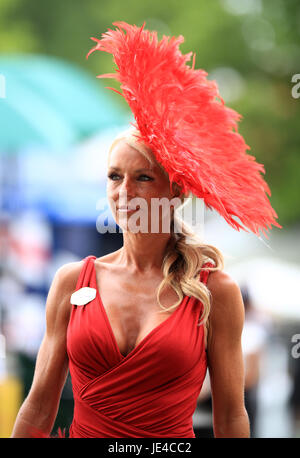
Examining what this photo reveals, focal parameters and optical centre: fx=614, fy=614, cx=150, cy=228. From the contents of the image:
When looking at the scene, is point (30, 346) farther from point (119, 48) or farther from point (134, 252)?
point (119, 48)

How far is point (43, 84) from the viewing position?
6.87 meters

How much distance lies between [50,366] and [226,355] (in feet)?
2.06

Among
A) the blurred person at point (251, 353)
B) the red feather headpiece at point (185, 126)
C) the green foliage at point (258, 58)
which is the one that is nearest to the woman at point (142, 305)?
the red feather headpiece at point (185, 126)

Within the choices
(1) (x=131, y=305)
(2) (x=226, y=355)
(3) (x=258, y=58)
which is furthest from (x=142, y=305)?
(3) (x=258, y=58)

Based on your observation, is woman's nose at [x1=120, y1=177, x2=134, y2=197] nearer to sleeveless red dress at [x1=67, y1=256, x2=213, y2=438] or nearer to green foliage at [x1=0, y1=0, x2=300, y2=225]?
sleeveless red dress at [x1=67, y1=256, x2=213, y2=438]

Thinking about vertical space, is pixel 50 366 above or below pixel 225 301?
below

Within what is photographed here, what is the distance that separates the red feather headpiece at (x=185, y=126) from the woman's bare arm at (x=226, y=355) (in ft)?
0.80

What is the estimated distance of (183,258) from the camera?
7.34 feet

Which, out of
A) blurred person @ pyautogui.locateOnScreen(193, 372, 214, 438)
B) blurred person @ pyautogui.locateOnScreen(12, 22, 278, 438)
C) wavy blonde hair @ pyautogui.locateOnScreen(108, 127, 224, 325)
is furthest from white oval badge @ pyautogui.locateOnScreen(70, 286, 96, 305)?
blurred person @ pyautogui.locateOnScreen(193, 372, 214, 438)

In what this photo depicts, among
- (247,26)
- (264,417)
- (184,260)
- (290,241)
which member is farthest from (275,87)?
(184,260)

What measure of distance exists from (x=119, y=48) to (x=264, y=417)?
406cm

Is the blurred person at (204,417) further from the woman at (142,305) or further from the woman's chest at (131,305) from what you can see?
the woman's chest at (131,305)

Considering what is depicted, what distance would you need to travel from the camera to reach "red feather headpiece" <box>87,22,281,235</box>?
6.61 feet

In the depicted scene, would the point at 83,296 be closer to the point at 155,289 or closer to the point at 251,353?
the point at 155,289
